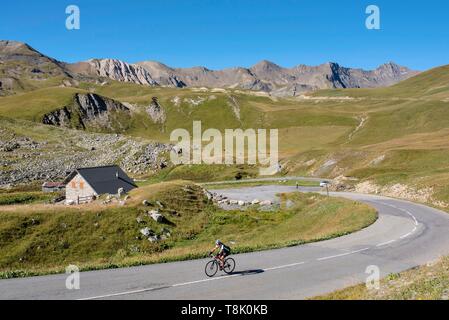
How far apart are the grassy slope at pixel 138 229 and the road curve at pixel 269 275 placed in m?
3.92

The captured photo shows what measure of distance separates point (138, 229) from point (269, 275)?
93.9ft

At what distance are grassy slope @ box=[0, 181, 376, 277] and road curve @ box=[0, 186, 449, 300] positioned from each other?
3.92 metres

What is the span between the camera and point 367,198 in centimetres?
6531

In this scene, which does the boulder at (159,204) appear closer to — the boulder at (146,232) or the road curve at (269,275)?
the boulder at (146,232)

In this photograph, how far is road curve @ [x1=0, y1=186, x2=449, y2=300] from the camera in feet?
64.8

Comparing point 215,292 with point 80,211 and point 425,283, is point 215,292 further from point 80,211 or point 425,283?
point 80,211

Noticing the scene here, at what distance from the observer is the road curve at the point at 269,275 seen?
19766 millimetres

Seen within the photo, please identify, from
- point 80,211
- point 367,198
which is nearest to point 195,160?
point 367,198

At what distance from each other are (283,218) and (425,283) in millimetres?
41120

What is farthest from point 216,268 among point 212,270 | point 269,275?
point 269,275

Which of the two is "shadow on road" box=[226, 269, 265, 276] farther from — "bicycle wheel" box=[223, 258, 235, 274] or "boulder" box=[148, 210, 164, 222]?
"boulder" box=[148, 210, 164, 222]

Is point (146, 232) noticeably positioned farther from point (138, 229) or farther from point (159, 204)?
point (159, 204)

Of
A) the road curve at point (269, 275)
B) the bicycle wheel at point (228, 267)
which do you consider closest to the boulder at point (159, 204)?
the road curve at point (269, 275)
